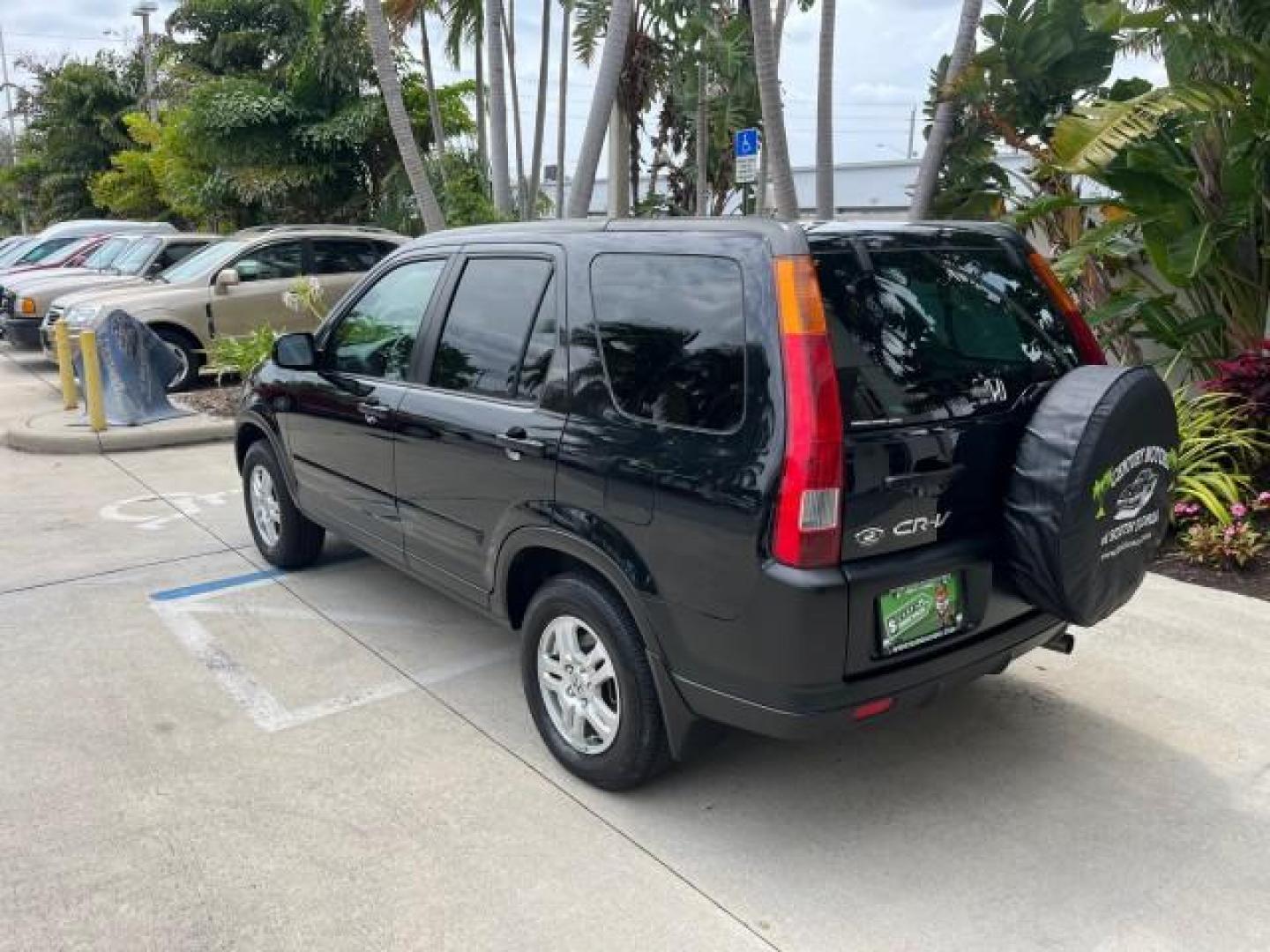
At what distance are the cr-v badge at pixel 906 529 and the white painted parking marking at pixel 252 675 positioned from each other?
219 centimetres

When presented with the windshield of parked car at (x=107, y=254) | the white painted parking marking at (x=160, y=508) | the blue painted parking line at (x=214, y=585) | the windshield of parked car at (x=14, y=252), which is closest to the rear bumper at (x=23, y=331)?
the windshield of parked car at (x=107, y=254)

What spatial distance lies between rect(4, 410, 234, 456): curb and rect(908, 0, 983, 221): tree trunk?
6.51 meters

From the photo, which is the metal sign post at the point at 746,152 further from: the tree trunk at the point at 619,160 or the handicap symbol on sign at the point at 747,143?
the tree trunk at the point at 619,160

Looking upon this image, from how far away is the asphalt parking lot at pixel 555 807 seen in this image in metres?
2.73

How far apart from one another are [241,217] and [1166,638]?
69.7ft

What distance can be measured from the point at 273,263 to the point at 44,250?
11.2 m

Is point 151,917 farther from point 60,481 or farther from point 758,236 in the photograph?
point 60,481

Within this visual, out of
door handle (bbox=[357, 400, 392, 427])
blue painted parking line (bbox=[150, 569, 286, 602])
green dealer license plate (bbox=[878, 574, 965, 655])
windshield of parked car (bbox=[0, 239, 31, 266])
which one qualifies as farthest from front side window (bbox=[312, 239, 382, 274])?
windshield of parked car (bbox=[0, 239, 31, 266])

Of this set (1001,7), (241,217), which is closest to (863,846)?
(1001,7)

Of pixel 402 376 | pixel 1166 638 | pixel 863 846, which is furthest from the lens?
pixel 1166 638

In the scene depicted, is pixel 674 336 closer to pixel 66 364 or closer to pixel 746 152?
pixel 746 152

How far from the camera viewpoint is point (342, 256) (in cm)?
1177

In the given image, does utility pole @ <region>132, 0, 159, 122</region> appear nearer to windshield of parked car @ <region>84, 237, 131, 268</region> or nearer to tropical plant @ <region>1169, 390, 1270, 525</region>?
windshield of parked car @ <region>84, 237, 131, 268</region>

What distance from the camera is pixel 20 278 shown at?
15.2 metres
